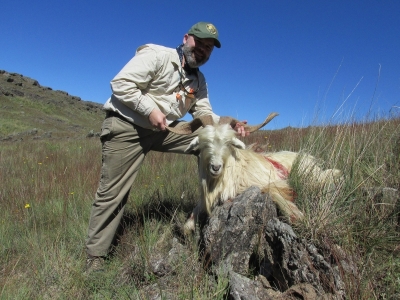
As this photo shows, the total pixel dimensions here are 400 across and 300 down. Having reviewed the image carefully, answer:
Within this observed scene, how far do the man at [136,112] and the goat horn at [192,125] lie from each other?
26 centimetres

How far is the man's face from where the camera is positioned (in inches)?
169

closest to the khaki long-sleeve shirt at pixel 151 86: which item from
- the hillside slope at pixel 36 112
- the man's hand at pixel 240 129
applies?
the man's hand at pixel 240 129

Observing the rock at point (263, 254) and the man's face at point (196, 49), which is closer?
the rock at point (263, 254)

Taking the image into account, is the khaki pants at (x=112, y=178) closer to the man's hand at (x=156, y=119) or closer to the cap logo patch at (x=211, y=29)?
the man's hand at (x=156, y=119)

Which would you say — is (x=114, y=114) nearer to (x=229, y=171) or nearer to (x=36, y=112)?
(x=229, y=171)

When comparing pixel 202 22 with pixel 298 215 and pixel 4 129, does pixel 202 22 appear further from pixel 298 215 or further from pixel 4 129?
pixel 4 129

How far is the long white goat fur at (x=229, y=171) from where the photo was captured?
12.6 ft

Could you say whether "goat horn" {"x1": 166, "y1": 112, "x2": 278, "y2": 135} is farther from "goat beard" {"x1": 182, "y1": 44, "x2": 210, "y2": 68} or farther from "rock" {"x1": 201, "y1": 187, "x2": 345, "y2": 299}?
"rock" {"x1": 201, "y1": 187, "x2": 345, "y2": 299}

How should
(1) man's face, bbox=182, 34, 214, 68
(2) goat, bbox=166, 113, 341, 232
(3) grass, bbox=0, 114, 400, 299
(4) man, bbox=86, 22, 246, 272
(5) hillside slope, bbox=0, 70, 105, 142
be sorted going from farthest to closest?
(5) hillside slope, bbox=0, 70, 105, 142 → (1) man's face, bbox=182, 34, 214, 68 → (4) man, bbox=86, 22, 246, 272 → (2) goat, bbox=166, 113, 341, 232 → (3) grass, bbox=0, 114, 400, 299

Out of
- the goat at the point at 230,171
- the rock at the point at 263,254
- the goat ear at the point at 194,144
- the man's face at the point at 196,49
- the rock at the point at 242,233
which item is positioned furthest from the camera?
the man's face at the point at 196,49

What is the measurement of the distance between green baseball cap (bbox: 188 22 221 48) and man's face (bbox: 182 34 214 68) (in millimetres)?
84

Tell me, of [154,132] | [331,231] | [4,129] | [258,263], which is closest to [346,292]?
[331,231]

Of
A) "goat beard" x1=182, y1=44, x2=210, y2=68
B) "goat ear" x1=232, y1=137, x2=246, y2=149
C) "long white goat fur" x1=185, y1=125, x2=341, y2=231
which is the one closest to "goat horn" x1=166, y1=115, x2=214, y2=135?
"long white goat fur" x1=185, y1=125, x2=341, y2=231

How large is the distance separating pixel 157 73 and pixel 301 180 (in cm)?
224
